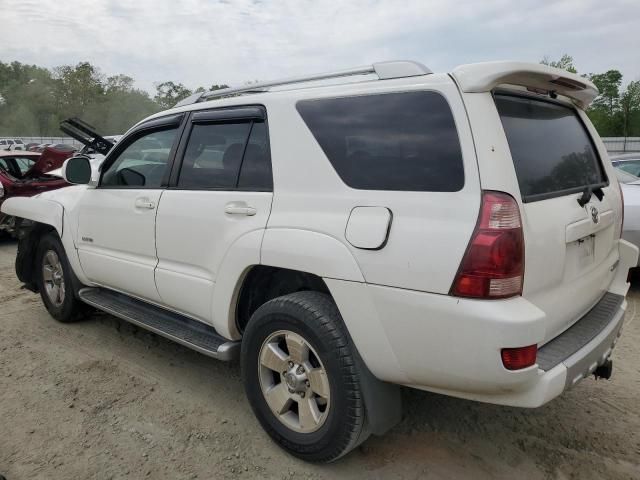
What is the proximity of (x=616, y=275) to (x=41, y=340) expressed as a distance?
173 inches

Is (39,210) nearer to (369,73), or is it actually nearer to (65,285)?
(65,285)

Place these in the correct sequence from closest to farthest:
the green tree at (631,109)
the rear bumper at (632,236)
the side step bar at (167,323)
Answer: the side step bar at (167,323)
the rear bumper at (632,236)
the green tree at (631,109)

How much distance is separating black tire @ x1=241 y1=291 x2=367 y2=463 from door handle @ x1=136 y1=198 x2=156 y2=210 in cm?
119

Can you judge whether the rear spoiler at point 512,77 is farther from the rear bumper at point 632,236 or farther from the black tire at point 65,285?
the black tire at point 65,285

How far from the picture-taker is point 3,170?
28.1 feet

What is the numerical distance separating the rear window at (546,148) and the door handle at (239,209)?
135 cm

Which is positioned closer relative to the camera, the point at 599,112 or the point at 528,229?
the point at 528,229

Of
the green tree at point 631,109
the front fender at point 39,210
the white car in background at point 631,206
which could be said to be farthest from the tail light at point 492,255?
the green tree at point 631,109

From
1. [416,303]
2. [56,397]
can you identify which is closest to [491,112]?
[416,303]

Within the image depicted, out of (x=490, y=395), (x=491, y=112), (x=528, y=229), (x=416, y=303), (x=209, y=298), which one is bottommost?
(x=490, y=395)

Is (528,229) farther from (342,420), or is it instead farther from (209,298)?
(209,298)

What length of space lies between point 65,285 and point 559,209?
4014 millimetres

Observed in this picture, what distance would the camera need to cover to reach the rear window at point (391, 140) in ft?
6.89

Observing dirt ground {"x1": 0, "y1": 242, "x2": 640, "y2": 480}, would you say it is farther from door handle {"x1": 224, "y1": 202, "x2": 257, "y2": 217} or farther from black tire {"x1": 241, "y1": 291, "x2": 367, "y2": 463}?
door handle {"x1": 224, "y1": 202, "x2": 257, "y2": 217}
